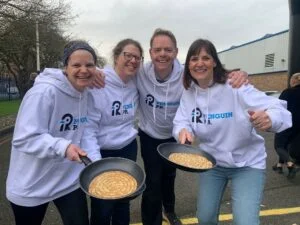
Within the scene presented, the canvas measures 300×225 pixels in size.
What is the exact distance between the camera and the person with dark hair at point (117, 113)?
380cm

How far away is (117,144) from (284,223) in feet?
7.73

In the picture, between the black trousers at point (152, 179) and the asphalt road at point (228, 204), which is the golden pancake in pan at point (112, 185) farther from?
the asphalt road at point (228, 204)

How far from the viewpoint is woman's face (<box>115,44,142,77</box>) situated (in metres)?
3.99

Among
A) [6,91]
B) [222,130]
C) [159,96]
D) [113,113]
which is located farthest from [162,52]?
[6,91]

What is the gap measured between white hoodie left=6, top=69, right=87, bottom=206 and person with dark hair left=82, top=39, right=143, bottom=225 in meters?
0.49

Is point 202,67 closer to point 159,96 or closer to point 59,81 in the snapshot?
point 159,96

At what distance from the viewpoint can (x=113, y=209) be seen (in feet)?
12.7

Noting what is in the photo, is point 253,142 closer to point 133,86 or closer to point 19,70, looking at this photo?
point 133,86

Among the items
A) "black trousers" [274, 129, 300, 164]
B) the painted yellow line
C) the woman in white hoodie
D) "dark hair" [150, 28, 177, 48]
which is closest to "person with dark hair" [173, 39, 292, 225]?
"dark hair" [150, 28, 177, 48]

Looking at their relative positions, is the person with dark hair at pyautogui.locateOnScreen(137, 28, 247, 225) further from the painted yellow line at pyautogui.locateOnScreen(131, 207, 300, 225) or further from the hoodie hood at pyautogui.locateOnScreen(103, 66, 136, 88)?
the painted yellow line at pyautogui.locateOnScreen(131, 207, 300, 225)

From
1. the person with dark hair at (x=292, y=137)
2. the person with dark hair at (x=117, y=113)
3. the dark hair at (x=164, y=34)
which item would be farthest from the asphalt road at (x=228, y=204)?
the dark hair at (x=164, y=34)

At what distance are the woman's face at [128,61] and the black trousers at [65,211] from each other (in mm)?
1311

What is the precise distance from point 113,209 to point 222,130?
129cm

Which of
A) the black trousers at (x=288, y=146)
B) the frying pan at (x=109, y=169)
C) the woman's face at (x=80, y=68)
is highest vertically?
the woman's face at (x=80, y=68)
